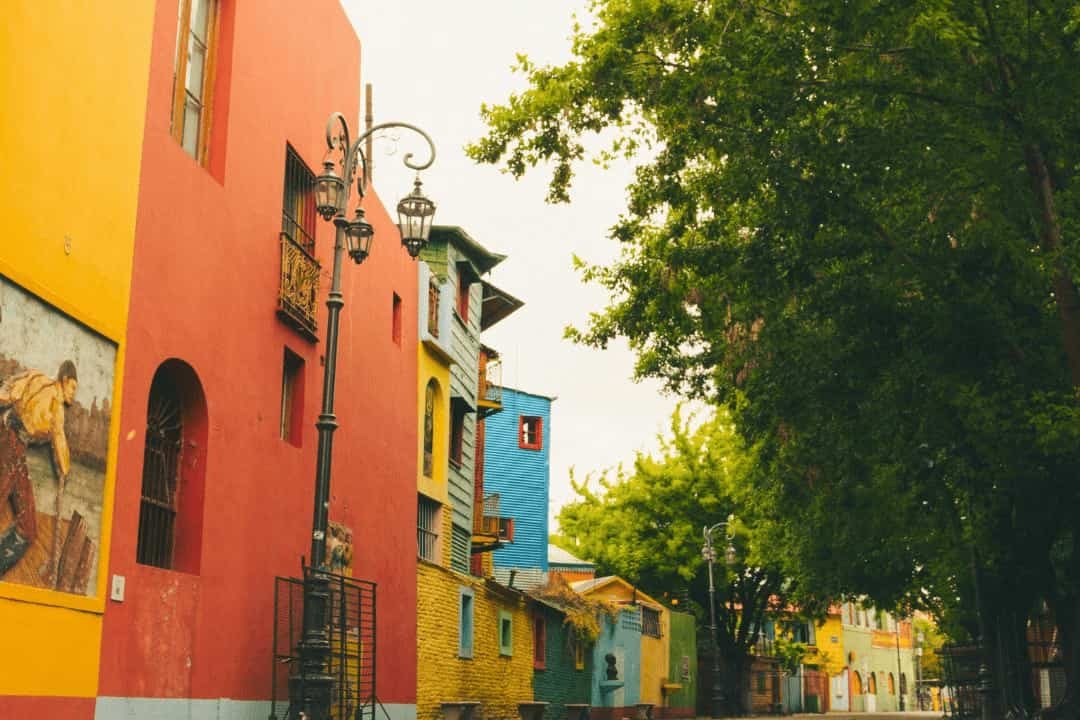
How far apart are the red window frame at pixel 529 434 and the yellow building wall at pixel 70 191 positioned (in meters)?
32.4

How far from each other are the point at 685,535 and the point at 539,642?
1825cm

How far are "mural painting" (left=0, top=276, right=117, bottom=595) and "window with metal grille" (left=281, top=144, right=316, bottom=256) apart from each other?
511 centimetres

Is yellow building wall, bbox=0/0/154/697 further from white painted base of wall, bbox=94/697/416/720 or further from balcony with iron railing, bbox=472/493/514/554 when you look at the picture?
balcony with iron railing, bbox=472/493/514/554

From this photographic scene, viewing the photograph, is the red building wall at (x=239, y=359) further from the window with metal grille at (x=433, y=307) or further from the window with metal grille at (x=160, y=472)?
the window with metal grille at (x=433, y=307)

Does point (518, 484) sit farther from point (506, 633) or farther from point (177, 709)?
point (177, 709)

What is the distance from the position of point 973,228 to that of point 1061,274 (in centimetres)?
121

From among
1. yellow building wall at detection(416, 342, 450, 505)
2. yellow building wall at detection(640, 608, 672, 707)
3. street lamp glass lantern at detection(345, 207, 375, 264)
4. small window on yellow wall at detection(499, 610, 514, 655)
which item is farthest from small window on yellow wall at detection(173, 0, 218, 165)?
yellow building wall at detection(640, 608, 672, 707)

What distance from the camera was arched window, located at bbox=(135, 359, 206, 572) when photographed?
36.3 feet

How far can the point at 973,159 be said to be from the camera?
12375 mm

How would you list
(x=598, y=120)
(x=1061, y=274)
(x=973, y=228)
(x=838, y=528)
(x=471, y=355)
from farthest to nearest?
(x=471, y=355) → (x=838, y=528) → (x=598, y=120) → (x=973, y=228) → (x=1061, y=274)

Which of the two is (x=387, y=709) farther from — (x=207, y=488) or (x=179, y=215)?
(x=179, y=215)

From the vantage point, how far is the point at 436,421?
23500 mm

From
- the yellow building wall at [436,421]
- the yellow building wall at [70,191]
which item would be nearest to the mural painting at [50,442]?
the yellow building wall at [70,191]

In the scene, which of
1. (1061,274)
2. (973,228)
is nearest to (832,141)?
(973,228)
